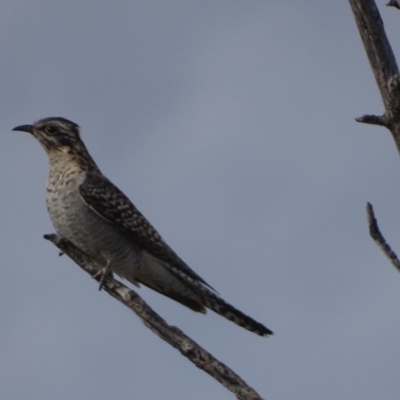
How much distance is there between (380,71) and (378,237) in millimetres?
746

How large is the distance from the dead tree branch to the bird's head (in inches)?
292

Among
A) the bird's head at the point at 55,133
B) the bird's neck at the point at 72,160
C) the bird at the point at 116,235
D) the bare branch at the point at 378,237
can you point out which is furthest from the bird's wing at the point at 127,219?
the bare branch at the point at 378,237

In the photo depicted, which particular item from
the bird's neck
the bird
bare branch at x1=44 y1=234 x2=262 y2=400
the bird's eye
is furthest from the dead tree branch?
the bird's eye

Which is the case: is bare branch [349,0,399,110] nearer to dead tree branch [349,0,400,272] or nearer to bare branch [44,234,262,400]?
dead tree branch [349,0,400,272]

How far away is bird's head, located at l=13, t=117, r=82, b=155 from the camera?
12.0m

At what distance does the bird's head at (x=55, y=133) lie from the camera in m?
12.0

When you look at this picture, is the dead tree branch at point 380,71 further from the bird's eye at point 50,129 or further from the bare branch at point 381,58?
the bird's eye at point 50,129

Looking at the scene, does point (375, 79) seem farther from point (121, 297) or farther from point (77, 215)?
point (77, 215)

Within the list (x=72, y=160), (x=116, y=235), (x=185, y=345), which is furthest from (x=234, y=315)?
(x=185, y=345)

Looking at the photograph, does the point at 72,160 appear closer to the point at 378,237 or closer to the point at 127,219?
the point at 127,219

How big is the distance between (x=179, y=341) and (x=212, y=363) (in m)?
0.35

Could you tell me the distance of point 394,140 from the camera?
466 centimetres

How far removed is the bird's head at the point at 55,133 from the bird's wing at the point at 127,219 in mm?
830

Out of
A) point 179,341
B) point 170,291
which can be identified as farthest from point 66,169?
point 179,341
